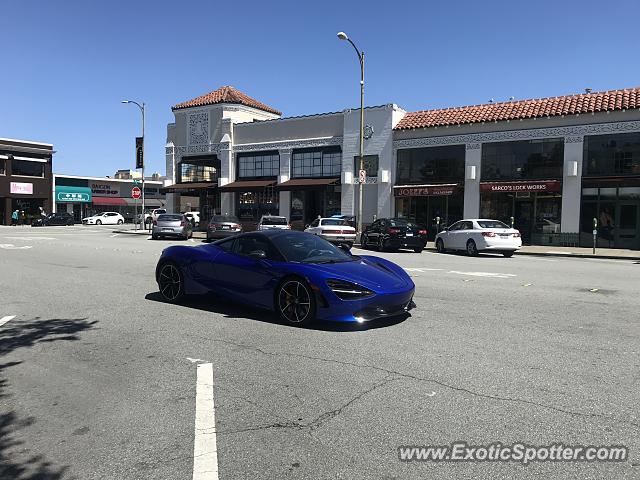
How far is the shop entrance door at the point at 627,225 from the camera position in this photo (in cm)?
2252

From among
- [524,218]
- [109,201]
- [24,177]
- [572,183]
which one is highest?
[24,177]

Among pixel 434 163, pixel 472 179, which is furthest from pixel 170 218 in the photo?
pixel 472 179

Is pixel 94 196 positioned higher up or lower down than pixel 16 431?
higher up

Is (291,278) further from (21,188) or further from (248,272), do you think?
(21,188)

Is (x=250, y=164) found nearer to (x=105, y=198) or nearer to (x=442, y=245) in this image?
(x=442, y=245)

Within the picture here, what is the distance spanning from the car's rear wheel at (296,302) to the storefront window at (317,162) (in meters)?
25.0

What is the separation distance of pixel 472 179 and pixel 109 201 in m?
53.7

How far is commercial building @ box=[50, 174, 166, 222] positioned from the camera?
197 ft

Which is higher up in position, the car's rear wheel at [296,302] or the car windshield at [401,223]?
the car windshield at [401,223]

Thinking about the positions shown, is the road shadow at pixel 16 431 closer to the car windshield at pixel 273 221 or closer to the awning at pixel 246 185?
the car windshield at pixel 273 221

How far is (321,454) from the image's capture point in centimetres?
322

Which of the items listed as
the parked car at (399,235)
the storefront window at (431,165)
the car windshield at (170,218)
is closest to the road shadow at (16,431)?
the parked car at (399,235)

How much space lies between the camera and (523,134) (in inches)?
985

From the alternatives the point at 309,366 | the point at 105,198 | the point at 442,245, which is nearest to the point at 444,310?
the point at 309,366
